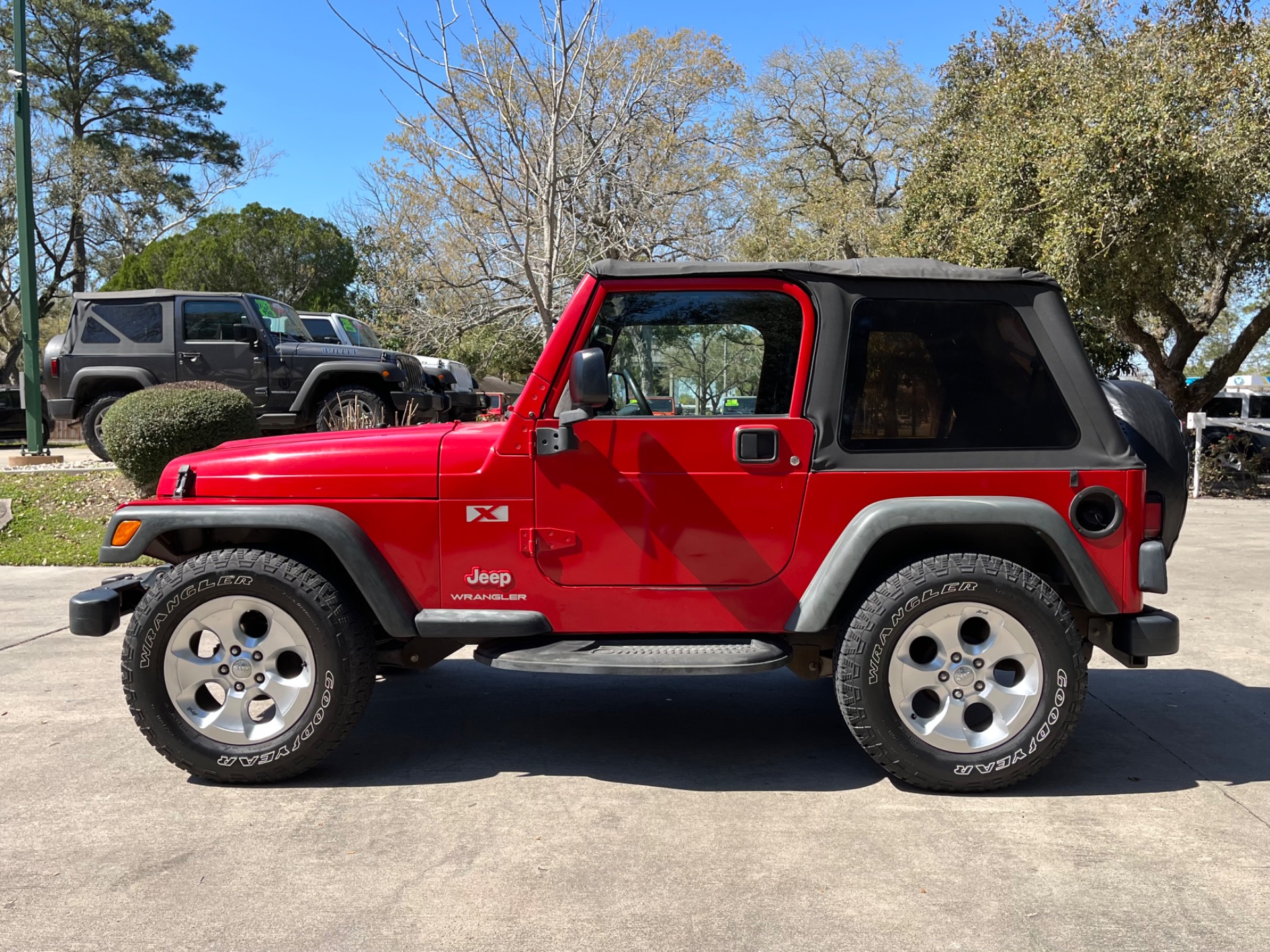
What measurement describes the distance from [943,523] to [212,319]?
11.3 meters

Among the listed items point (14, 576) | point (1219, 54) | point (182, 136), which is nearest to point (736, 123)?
point (1219, 54)

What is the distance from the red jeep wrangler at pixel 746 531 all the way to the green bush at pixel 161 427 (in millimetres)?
6503

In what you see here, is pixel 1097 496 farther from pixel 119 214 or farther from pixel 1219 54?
pixel 119 214

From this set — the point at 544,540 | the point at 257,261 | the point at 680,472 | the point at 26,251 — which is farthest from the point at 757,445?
the point at 257,261

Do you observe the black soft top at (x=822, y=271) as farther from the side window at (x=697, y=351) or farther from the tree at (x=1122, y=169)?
the tree at (x=1122, y=169)

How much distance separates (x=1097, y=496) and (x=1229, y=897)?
1358 millimetres

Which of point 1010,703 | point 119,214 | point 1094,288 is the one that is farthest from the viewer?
point 119,214

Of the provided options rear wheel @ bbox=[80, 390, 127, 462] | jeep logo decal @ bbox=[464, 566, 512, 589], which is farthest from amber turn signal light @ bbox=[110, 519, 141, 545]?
rear wheel @ bbox=[80, 390, 127, 462]

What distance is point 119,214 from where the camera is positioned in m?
33.5

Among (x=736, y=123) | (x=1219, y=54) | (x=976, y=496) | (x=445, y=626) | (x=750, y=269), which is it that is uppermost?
(x=736, y=123)

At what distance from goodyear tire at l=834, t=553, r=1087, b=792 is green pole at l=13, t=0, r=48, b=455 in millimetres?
13463

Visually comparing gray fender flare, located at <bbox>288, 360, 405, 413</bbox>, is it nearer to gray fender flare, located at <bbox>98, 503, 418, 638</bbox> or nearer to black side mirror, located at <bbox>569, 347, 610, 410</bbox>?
gray fender flare, located at <bbox>98, 503, 418, 638</bbox>

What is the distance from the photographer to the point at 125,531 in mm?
3932

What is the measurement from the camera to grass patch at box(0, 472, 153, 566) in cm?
920
